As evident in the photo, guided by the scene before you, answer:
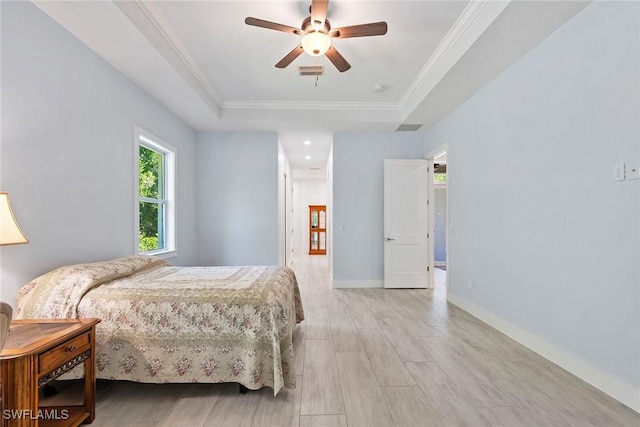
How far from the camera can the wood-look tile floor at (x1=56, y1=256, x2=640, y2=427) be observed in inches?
70.9

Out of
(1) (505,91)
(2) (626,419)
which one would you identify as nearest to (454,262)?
(1) (505,91)

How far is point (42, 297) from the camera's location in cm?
192

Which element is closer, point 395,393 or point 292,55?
point 395,393

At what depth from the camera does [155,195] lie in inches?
163

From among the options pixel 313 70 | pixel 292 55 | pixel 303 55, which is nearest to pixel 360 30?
pixel 292 55

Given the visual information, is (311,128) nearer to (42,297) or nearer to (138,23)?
(138,23)

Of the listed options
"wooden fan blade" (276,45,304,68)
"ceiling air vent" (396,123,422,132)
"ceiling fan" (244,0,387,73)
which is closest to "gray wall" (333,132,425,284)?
"ceiling air vent" (396,123,422,132)

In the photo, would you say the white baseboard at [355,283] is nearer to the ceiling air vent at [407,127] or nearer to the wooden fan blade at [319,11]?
the ceiling air vent at [407,127]

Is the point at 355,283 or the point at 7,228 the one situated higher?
the point at 7,228

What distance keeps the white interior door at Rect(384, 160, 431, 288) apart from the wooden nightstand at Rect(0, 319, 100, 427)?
4161 millimetres

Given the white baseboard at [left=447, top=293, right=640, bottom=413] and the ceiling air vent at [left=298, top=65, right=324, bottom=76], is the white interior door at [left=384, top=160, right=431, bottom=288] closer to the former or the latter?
the white baseboard at [left=447, top=293, right=640, bottom=413]

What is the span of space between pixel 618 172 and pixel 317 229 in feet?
29.8

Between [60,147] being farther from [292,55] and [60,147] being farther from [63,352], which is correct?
[292,55]

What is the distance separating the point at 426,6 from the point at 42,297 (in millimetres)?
3506
